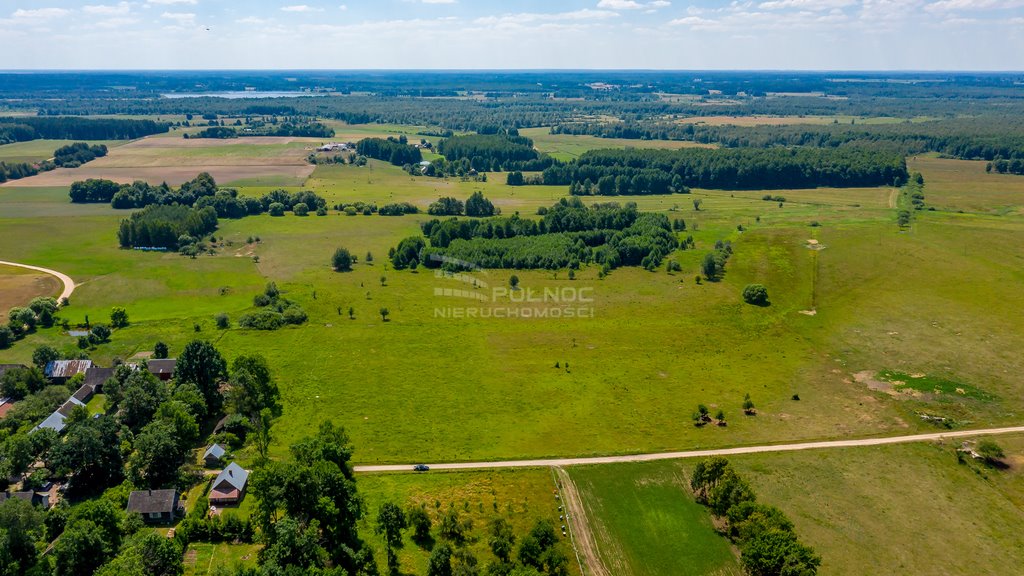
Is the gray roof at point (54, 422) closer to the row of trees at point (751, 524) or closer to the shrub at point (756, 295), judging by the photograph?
the row of trees at point (751, 524)

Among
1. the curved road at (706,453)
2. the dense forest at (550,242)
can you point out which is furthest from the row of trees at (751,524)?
the dense forest at (550,242)

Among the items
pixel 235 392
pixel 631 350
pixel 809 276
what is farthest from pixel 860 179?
pixel 235 392

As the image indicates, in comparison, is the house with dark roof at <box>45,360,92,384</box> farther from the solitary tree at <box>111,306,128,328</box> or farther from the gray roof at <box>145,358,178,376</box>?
the solitary tree at <box>111,306,128,328</box>

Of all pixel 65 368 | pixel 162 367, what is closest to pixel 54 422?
pixel 162 367

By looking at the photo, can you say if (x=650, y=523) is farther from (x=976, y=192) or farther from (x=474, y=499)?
(x=976, y=192)

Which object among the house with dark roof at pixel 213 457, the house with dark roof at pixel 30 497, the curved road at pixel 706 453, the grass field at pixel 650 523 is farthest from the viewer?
the curved road at pixel 706 453

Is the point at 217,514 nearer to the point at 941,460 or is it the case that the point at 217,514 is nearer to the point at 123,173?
the point at 941,460

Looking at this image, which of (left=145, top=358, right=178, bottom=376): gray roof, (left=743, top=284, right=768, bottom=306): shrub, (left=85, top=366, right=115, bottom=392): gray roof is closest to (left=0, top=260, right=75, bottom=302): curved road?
(left=85, top=366, right=115, bottom=392): gray roof
